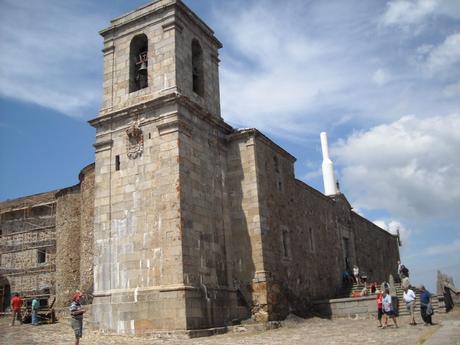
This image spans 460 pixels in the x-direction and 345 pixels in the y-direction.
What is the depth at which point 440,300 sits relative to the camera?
1875cm

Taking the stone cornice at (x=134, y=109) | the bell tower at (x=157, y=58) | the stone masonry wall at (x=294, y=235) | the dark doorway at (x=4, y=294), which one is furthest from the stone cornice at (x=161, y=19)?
the dark doorway at (x=4, y=294)

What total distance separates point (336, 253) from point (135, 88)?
43.9ft

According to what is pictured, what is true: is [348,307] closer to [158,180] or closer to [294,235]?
[294,235]

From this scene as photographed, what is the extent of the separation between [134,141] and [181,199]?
284 centimetres

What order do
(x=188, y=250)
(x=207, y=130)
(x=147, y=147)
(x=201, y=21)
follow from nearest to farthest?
(x=188, y=250) < (x=147, y=147) < (x=207, y=130) < (x=201, y=21)

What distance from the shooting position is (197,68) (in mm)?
17891

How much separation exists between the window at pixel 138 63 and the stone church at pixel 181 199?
41 millimetres

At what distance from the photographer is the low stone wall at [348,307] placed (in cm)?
1881

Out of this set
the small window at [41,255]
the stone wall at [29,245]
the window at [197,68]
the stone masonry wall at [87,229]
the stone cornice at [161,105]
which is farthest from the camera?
the small window at [41,255]

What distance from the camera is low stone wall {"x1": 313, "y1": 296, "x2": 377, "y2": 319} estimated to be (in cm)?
1881

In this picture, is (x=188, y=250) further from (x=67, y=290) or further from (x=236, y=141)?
(x=67, y=290)

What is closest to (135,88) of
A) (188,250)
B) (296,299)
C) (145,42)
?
(145,42)

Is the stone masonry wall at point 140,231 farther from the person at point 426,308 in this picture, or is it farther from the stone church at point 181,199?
the person at point 426,308

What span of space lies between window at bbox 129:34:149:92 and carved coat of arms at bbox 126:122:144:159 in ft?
5.35
